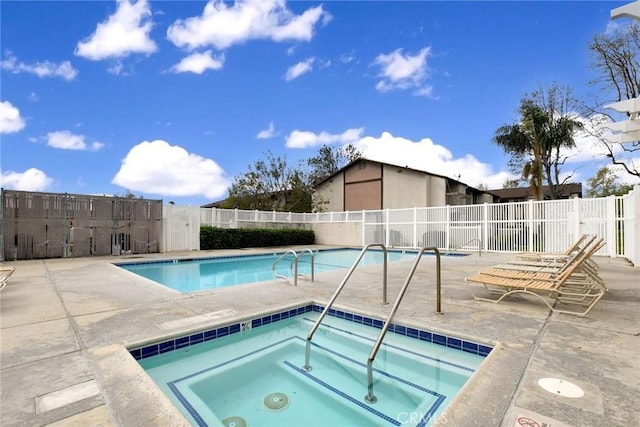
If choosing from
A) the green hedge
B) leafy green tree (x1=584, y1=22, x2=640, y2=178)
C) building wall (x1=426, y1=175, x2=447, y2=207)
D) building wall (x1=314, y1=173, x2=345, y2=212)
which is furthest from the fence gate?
leafy green tree (x1=584, y1=22, x2=640, y2=178)

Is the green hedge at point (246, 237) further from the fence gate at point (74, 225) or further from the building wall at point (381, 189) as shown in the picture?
the building wall at point (381, 189)

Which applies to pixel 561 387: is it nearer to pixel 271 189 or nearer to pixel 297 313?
pixel 297 313

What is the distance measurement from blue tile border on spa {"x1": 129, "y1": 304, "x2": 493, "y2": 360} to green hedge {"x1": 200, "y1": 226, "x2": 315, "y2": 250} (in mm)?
12838

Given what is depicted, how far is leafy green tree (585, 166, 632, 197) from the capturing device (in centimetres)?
2536

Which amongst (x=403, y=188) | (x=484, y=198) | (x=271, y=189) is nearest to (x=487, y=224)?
(x=403, y=188)

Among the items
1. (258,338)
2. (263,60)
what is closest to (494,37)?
(263,60)

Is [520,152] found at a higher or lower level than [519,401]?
higher

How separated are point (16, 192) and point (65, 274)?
604 cm

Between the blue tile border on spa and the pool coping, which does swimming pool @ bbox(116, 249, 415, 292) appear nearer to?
the pool coping

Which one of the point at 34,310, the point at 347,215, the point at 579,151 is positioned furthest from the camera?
the point at 579,151

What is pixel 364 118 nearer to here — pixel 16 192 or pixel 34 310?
pixel 16 192

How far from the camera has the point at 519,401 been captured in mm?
2145

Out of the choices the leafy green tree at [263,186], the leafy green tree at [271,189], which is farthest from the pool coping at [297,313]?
the leafy green tree at [263,186]

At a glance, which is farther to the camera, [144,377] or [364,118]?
[364,118]
